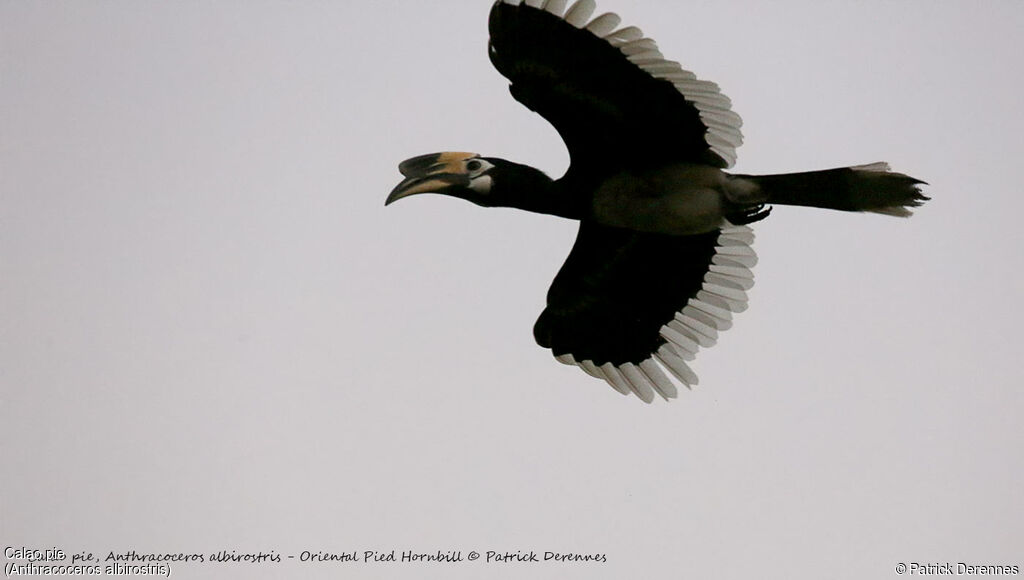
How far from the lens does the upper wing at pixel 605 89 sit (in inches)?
113

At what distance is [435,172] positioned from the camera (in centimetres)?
315

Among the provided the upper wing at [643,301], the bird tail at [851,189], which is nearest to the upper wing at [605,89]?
the bird tail at [851,189]

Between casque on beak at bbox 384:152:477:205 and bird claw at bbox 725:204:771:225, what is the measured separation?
681mm

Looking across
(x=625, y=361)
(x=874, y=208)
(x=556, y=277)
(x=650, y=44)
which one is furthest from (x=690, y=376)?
(x=650, y=44)

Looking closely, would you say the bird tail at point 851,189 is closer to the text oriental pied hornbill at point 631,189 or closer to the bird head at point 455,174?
the text oriental pied hornbill at point 631,189

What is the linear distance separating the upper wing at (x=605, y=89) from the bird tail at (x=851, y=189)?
5.9 inches

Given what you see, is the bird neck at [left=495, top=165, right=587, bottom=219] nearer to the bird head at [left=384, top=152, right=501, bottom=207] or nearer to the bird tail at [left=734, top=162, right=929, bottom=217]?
the bird head at [left=384, top=152, right=501, bottom=207]

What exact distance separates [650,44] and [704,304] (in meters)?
0.83

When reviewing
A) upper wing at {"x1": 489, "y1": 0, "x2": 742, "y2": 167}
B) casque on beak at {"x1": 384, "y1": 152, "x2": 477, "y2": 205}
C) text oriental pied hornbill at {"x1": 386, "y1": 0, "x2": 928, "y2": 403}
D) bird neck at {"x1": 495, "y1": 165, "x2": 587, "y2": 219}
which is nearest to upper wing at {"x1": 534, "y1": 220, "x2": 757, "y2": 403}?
text oriental pied hornbill at {"x1": 386, "y1": 0, "x2": 928, "y2": 403}

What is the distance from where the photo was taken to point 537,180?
10.4ft

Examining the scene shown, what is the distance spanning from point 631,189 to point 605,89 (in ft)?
0.95

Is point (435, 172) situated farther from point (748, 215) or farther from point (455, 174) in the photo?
point (748, 215)

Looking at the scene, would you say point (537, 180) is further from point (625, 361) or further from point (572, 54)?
point (625, 361)

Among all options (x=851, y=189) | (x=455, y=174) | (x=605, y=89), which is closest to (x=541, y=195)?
(x=455, y=174)
